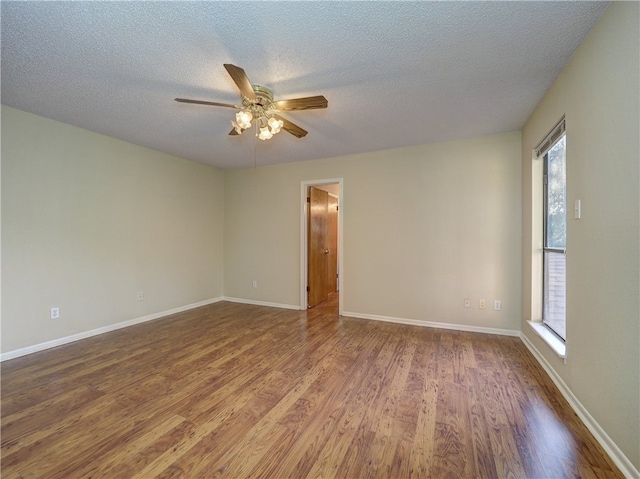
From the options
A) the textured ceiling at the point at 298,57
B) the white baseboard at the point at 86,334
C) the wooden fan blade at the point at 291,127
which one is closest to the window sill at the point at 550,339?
the textured ceiling at the point at 298,57

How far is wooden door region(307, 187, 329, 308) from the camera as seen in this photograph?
4508 mm

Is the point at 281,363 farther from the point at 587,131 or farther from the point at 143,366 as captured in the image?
the point at 587,131

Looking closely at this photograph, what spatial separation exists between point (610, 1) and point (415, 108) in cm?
131

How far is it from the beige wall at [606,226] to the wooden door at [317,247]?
324cm

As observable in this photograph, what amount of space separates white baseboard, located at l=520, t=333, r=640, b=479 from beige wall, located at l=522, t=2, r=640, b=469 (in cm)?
3

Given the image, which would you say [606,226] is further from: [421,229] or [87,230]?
[87,230]

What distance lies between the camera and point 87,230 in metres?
3.16

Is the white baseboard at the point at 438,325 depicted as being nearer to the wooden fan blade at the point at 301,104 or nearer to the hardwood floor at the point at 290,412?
the hardwood floor at the point at 290,412

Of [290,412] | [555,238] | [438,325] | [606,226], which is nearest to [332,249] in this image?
[438,325]

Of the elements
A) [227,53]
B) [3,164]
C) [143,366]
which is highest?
[227,53]

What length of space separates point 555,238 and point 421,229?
1.41 metres

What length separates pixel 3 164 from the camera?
2533 mm

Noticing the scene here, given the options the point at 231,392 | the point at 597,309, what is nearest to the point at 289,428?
the point at 231,392

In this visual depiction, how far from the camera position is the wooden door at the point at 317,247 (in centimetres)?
451
